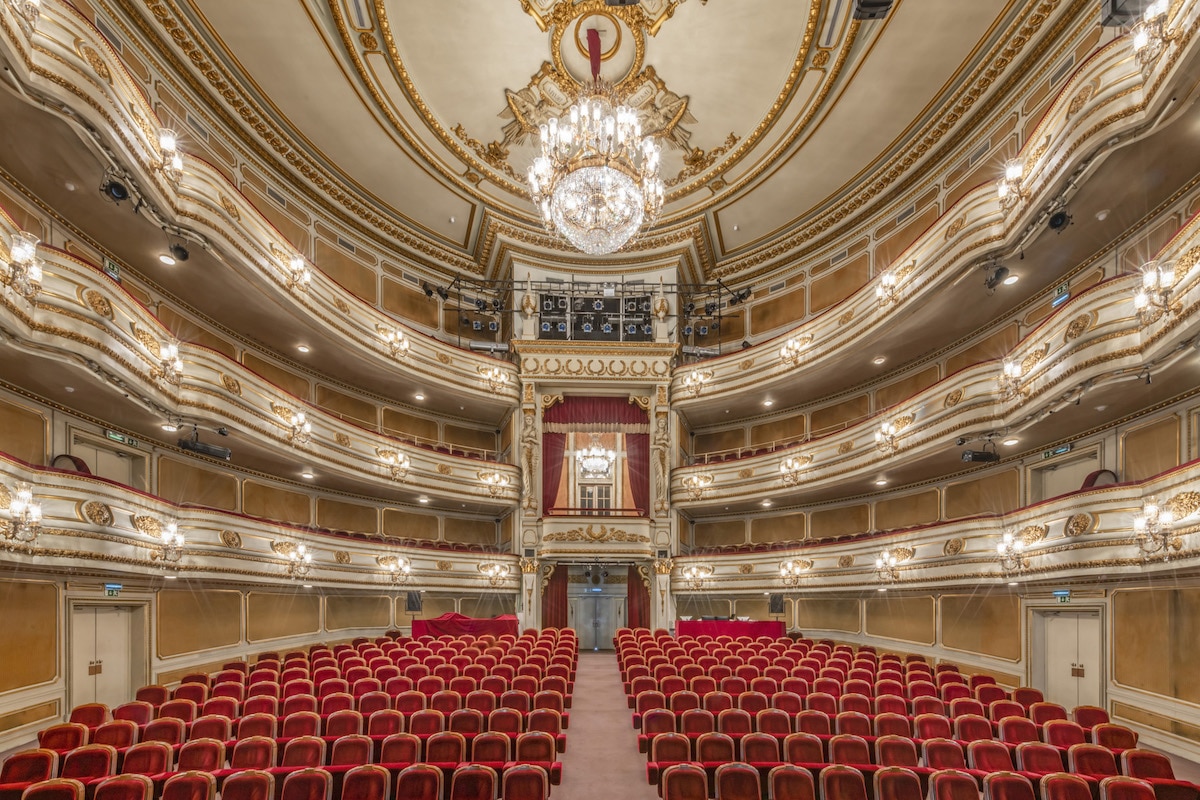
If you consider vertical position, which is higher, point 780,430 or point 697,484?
point 780,430

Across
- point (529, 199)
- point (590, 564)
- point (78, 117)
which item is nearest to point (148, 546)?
point (78, 117)

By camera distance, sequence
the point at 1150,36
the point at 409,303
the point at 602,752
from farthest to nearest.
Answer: the point at 409,303 < the point at 602,752 < the point at 1150,36

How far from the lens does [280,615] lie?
1392 centimetres

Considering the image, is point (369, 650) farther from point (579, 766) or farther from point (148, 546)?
point (579, 766)

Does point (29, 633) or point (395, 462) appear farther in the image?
point (395, 462)

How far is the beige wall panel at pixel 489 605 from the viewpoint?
1773 cm

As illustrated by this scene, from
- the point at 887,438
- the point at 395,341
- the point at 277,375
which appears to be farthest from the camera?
the point at 395,341

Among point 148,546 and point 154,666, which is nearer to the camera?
point 148,546

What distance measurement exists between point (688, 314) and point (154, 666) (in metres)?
14.1

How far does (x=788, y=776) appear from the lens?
5.12 metres

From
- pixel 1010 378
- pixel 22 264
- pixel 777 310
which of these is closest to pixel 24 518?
pixel 22 264

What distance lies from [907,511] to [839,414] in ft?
9.36

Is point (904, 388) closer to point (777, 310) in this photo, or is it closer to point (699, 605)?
point (777, 310)

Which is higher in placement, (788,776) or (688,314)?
(688,314)
